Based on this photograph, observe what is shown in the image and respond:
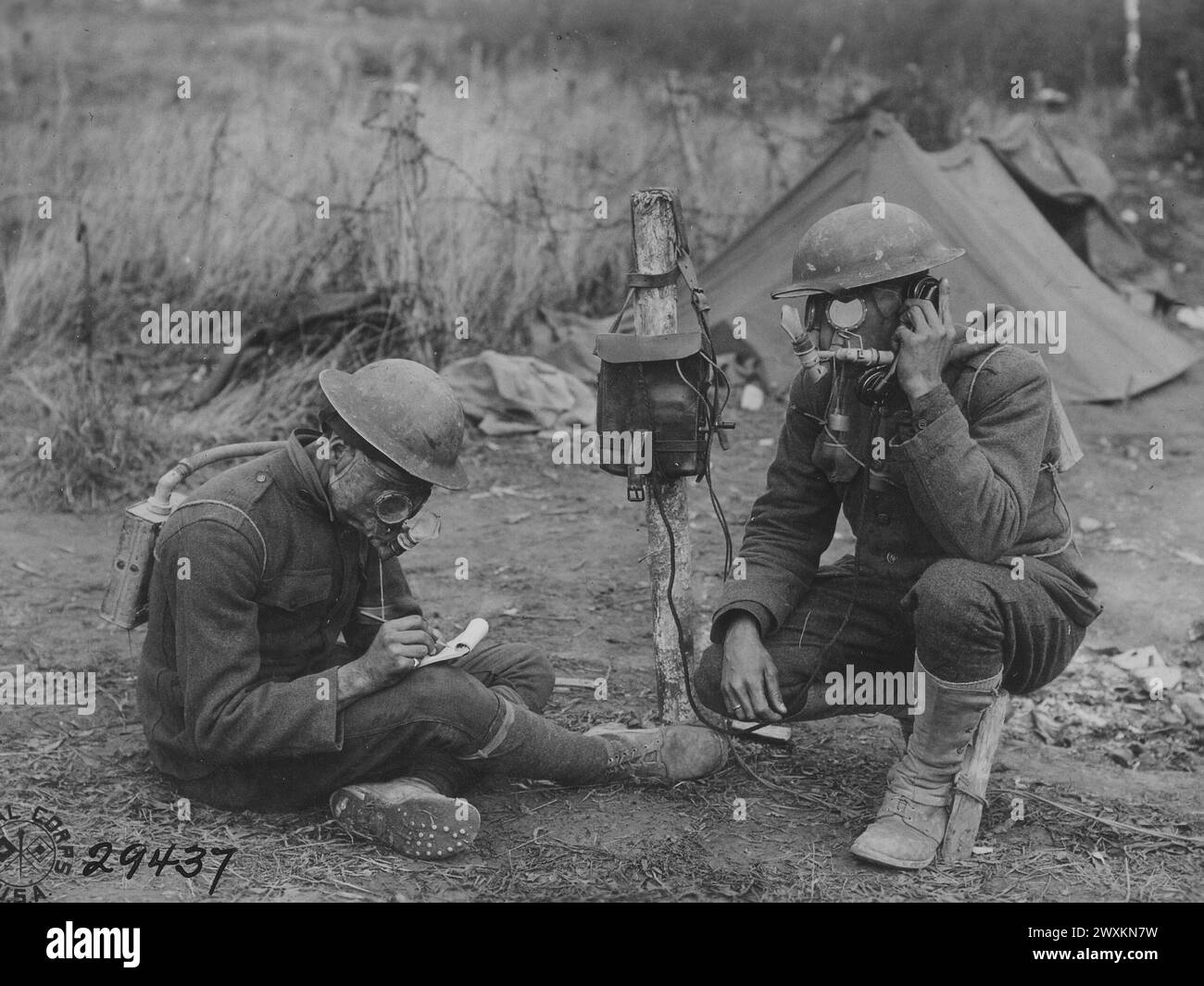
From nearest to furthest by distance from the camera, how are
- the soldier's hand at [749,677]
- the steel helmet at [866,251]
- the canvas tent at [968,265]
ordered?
the steel helmet at [866,251]
the soldier's hand at [749,677]
the canvas tent at [968,265]

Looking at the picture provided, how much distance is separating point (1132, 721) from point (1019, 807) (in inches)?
41.3

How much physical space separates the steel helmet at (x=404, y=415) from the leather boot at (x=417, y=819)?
31.6 inches

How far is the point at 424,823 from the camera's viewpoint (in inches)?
135

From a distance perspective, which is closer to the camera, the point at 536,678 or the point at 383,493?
the point at 383,493

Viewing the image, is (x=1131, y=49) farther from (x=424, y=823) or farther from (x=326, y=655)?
(x=424, y=823)

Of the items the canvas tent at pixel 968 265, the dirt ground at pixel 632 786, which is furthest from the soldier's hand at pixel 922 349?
the canvas tent at pixel 968 265

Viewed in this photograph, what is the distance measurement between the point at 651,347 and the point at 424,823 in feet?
4.62

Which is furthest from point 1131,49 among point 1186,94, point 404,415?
point 404,415

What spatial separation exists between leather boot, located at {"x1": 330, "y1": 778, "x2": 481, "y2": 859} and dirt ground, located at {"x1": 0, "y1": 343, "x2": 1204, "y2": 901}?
0.05 m

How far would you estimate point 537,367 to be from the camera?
7879mm

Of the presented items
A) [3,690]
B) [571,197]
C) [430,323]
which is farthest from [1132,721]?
[571,197]

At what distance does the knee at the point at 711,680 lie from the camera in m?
3.84

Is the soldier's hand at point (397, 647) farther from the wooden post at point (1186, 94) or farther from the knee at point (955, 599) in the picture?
the wooden post at point (1186, 94)

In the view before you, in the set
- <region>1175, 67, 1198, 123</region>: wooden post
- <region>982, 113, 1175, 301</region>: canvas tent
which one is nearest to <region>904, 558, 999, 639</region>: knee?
<region>982, 113, 1175, 301</region>: canvas tent
